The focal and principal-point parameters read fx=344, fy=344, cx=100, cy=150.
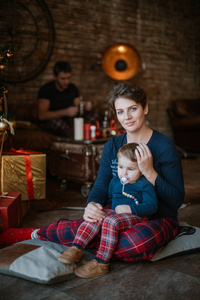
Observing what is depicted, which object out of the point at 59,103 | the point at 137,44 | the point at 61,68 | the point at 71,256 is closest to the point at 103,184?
the point at 71,256

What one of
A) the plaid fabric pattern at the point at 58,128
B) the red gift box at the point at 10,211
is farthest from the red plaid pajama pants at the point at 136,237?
the plaid fabric pattern at the point at 58,128

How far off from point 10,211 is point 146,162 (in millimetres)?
956

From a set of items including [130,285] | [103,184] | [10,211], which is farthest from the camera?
[10,211]

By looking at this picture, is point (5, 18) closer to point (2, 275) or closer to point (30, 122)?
point (30, 122)

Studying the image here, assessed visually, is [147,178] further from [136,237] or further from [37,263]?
[37,263]

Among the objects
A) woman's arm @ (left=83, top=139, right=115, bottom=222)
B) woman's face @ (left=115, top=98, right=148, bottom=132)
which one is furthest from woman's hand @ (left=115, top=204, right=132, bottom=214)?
woman's face @ (left=115, top=98, right=148, bottom=132)

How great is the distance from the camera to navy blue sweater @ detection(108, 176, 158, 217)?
164cm

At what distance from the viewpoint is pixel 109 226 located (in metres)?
1.57

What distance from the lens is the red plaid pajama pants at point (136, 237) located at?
63.5 inches

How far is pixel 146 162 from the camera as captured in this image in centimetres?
164

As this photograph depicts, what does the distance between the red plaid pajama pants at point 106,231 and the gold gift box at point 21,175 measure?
964 millimetres

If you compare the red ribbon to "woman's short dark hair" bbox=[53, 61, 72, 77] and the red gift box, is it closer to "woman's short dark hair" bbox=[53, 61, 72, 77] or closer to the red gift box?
the red gift box

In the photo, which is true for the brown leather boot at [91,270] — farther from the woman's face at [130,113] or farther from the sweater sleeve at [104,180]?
the woman's face at [130,113]

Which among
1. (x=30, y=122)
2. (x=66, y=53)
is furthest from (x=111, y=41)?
(x=30, y=122)
